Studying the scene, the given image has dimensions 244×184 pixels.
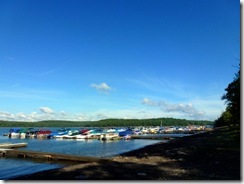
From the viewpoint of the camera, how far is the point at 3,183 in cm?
1076

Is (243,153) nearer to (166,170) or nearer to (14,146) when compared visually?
(166,170)

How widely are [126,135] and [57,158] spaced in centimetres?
5578

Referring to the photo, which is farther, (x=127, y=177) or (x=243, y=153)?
→ (x=127, y=177)

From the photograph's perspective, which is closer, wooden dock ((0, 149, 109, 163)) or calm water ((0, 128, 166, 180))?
calm water ((0, 128, 166, 180))

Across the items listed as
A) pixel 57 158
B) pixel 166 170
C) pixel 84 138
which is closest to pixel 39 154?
pixel 57 158

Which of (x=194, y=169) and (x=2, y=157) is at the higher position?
(x=194, y=169)

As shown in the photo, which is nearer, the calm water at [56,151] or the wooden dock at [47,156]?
the calm water at [56,151]

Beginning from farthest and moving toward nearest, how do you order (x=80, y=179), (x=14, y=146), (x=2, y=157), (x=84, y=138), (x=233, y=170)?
(x=84, y=138), (x=14, y=146), (x=2, y=157), (x=233, y=170), (x=80, y=179)

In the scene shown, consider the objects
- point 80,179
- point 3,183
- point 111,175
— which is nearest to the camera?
point 3,183

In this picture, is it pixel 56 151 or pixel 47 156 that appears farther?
pixel 56 151

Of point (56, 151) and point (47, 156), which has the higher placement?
point (47, 156)

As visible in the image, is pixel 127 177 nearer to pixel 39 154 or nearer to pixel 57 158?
pixel 57 158

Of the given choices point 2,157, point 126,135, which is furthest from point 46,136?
point 2,157

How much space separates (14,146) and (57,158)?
87.4 feet
